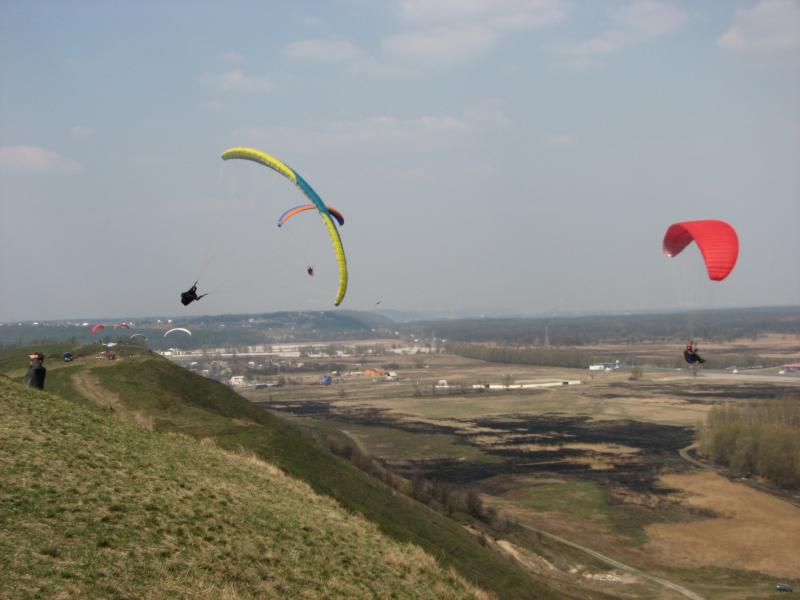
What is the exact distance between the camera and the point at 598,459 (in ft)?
279

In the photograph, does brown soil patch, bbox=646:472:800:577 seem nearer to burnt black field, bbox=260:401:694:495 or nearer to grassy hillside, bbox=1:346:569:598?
burnt black field, bbox=260:401:694:495

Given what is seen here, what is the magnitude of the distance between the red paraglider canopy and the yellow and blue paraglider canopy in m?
17.0

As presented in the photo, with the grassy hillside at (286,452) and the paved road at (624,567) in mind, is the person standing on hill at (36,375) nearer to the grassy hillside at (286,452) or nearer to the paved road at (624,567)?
the grassy hillside at (286,452)

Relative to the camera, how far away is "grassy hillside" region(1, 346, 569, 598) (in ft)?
98.9

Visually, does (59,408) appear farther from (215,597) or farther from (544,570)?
(544,570)

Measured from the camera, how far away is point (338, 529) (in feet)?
75.6

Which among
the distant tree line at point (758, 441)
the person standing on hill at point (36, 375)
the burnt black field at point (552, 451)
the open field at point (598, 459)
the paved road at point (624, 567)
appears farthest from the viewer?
the burnt black field at point (552, 451)

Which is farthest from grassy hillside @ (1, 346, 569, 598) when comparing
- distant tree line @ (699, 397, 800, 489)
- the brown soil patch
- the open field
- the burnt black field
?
distant tree line @ (699, 397, 800, 489)

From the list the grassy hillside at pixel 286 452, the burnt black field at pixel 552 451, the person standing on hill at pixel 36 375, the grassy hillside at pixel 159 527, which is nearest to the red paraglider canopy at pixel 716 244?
the grassy hillside at pixel 286 452

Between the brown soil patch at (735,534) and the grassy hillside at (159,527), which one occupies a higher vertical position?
the grassy hillside at (159,527)

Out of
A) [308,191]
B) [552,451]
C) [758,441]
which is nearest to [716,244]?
[308,191]

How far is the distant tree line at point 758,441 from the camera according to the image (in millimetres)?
72125

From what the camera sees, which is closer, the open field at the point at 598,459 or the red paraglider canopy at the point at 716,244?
the red paraglider canopy at the point at 716,244

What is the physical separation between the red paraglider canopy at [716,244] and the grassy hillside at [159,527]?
62.0ft
